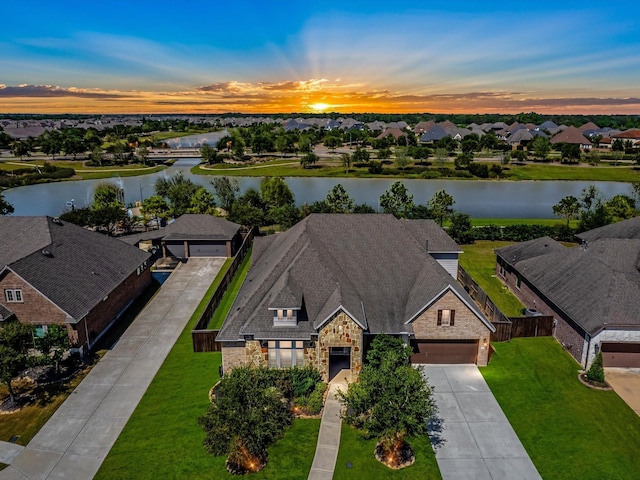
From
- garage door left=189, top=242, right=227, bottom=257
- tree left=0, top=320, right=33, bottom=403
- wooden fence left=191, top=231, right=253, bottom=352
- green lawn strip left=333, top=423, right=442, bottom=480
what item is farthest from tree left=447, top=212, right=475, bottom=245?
tree left=0, top=320, right=33, bottom=403

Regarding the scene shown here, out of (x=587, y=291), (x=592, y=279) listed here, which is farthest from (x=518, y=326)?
(x=592, y=279)

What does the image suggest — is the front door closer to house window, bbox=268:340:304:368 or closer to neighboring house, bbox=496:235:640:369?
house window, bbox=268:340:304:368

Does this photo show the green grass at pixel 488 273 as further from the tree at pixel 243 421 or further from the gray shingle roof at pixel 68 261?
the gray shingle roof at pixel 68 261

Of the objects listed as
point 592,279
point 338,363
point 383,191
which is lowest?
point 383,191

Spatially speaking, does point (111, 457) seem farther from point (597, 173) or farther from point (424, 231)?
point (597, 173)

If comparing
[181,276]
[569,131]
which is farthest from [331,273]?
[569,131]

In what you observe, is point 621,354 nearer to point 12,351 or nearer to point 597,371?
point 597,371

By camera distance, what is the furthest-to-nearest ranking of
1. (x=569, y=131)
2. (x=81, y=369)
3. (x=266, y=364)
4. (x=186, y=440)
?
(x=569, y=131) → (x=81, y=369) → (x=266, y=364) → (x=186, y=440)
